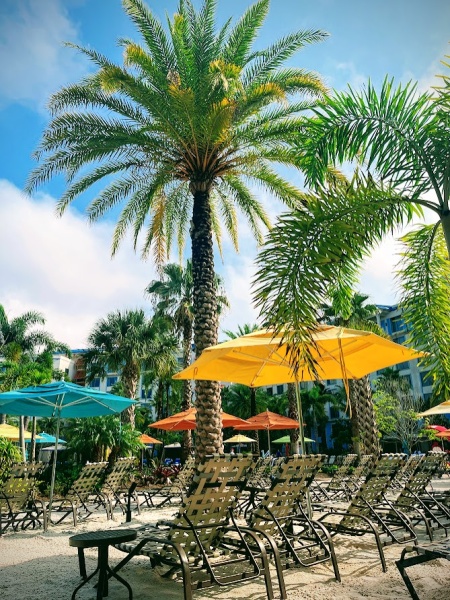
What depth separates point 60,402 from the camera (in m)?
9.17

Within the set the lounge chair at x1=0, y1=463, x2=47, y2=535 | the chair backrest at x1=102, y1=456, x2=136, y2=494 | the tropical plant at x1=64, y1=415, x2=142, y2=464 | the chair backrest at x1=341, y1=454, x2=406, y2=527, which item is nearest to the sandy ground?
the chair backrest at x1=341, y1=454, x2=406, y2=527

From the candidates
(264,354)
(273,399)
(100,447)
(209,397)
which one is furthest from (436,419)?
(264,354)

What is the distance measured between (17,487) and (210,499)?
5.27 meters

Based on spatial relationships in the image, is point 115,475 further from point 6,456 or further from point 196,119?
point 196,119

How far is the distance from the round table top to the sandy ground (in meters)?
0.64

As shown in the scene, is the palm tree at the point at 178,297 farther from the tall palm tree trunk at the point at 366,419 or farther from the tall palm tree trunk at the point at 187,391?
the tall palm tree trunk at the point at 366,419

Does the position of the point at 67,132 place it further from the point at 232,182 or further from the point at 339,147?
the point at 339,147

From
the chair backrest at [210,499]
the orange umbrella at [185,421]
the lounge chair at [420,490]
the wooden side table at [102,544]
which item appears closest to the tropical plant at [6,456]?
the orange umbrella at [185,421]

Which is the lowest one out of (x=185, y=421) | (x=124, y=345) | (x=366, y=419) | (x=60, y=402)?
(x=366, y=419)

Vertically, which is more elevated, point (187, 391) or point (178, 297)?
point (178, 297)

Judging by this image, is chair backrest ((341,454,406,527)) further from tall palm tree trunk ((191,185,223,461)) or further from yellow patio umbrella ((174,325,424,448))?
tall palm tree trunk ((191,185,223,461))

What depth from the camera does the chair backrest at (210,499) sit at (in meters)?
4.11

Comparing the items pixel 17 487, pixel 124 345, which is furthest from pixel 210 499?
pixel 124 345

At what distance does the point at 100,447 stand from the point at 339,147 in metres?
14.2
